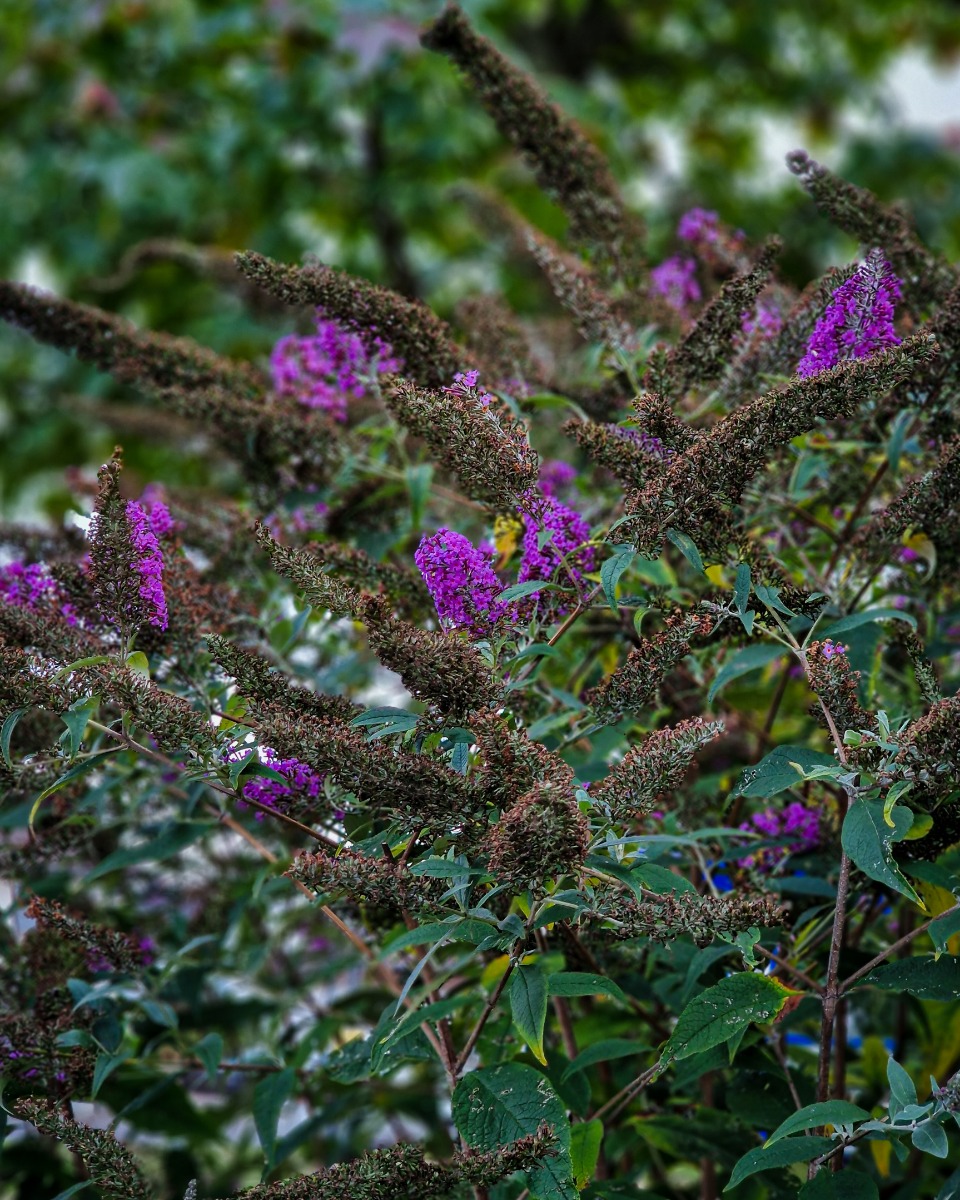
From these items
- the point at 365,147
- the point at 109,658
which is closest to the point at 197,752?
the point at 109,658

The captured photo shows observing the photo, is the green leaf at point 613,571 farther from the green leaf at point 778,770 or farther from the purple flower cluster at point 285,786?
the purple flower cluster at point 285,786

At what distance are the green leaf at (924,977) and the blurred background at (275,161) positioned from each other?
8.71 ft

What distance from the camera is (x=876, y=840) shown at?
3.02 ft

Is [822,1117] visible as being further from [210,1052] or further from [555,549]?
[210,1052]

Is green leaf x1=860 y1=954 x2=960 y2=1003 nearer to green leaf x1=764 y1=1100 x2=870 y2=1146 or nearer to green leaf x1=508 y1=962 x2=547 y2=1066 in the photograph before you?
green leaf x1=764 y1=1100 x2=870 y2=1146

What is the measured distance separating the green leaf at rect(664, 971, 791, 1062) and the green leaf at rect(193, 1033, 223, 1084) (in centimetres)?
54

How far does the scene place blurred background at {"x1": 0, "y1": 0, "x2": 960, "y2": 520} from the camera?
406 centimetres

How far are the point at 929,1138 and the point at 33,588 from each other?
944 mm

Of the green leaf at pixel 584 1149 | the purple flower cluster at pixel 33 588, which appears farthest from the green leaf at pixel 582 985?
the purple flower cluster at pixel 33 588

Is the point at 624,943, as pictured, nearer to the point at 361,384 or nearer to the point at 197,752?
the point at 197,752

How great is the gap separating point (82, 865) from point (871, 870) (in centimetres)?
141

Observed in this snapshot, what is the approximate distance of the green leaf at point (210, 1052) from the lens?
1.27 metres

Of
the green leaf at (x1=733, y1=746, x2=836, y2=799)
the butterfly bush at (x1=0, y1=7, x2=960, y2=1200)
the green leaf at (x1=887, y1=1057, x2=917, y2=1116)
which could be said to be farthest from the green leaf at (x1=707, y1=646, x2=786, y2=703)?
the green leaf at (x1=887, y1=1057, x2=917, y2=1116)

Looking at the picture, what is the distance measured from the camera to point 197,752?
0.94 meters
